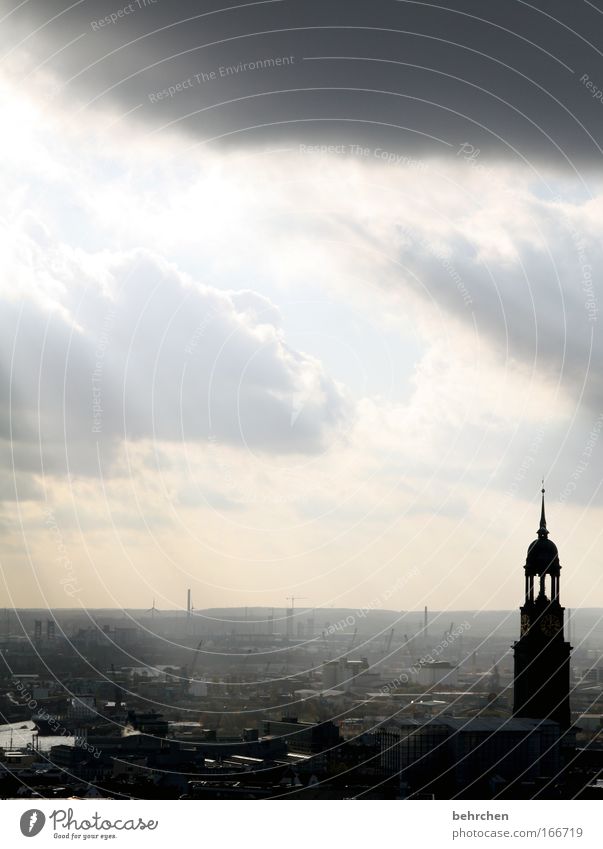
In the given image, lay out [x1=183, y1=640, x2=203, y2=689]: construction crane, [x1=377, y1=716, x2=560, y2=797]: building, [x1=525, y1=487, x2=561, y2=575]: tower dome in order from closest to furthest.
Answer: [x1=377, y1=716, x2=560, y2=797]: building
[x1=525, y1=487, x2=561, y2=575]: tower dome
[x1=183, y1=640, x2=203, y2=689]: construction crane

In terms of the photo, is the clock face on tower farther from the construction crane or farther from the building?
the construction crane

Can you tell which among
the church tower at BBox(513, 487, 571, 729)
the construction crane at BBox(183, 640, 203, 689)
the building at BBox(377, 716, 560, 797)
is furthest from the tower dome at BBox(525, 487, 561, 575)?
the construction crane at BBox(183, 640, 203, 689)

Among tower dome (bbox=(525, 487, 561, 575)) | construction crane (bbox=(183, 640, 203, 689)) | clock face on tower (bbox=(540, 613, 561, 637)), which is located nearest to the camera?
tower dome (bbox=(525, 487, 561, 575))

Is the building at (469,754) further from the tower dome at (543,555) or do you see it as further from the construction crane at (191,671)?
the construction crane at (191,671)

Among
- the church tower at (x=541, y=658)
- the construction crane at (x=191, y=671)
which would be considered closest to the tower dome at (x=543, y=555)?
the church tower at (x=541, y=658)

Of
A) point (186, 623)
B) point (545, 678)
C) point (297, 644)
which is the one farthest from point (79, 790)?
point (297, 644)

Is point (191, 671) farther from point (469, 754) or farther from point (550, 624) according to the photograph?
point (469, 754)

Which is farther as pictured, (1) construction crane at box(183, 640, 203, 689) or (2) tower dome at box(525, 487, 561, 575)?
(1) construction crane at box(183, 640, 203, 689)
